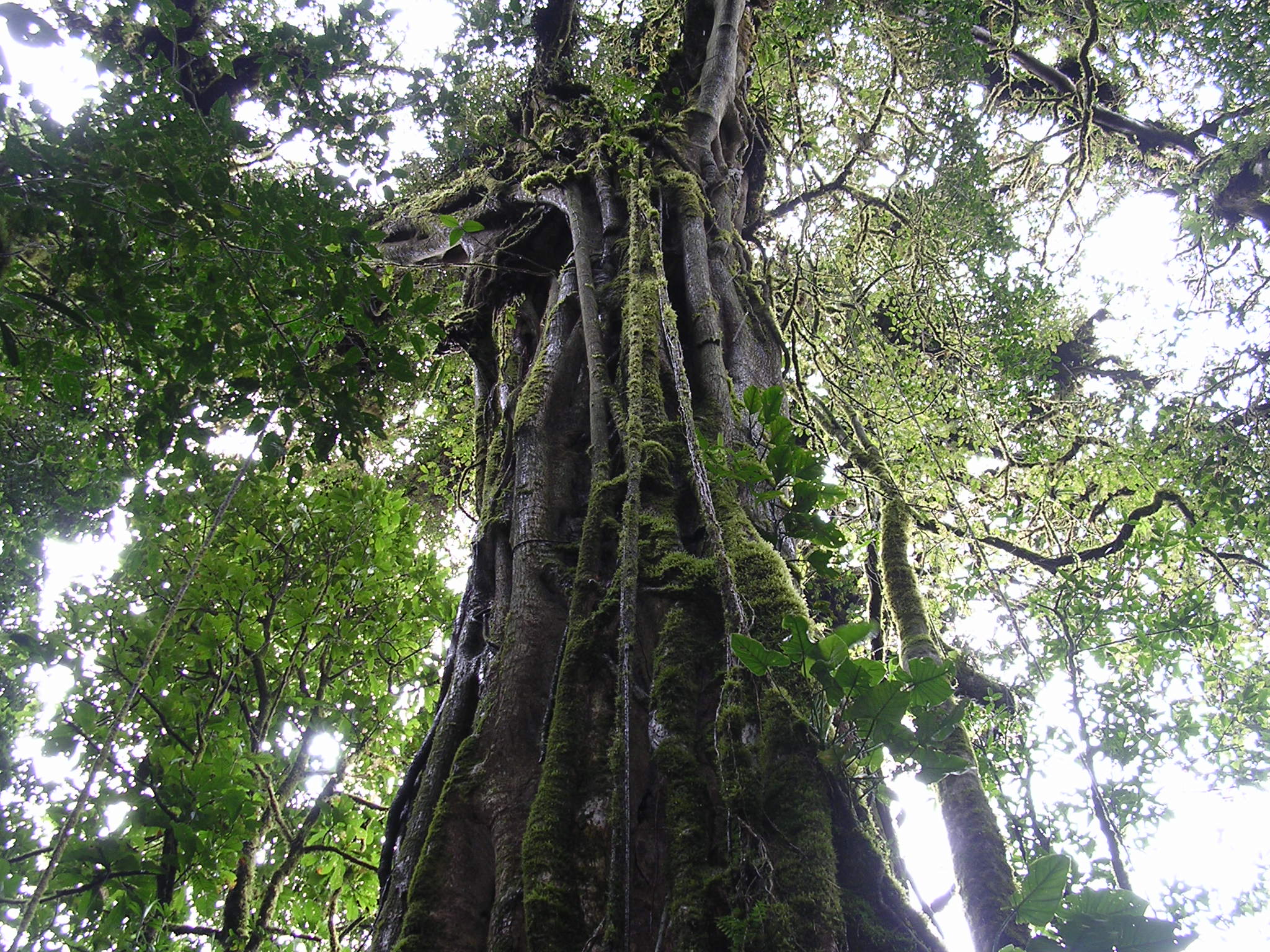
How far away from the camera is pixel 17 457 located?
4.91m

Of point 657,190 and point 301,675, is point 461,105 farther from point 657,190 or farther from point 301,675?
Result: point 301,675

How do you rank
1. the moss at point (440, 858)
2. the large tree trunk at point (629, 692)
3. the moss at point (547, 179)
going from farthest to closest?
the moss at point (547, 179)
the moss at point (440, 858)
the large tree trunk at point (629, 692)

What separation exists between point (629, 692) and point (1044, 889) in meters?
0.85

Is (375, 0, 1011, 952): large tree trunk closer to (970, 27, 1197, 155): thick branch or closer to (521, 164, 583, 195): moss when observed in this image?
(521, 164, 583, 195): moss

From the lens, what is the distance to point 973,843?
203 cm

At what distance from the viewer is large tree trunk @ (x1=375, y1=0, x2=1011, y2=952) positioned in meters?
1.33

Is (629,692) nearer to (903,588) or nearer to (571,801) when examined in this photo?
(571,801)

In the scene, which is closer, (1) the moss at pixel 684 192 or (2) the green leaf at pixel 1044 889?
(2) the green leaf at pixel 1044 889

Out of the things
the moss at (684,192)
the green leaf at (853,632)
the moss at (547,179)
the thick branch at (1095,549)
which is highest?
the moss at (547,179)

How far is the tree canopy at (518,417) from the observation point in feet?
6.75

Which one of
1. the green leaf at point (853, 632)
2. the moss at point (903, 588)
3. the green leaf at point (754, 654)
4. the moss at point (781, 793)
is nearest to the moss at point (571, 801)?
the moss at point (781, 793)

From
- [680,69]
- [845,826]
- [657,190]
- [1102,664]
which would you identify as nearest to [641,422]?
[845,826]

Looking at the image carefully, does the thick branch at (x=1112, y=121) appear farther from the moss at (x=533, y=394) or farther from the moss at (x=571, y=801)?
the moss at (x=571, y=801)

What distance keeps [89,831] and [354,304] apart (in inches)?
74.2
